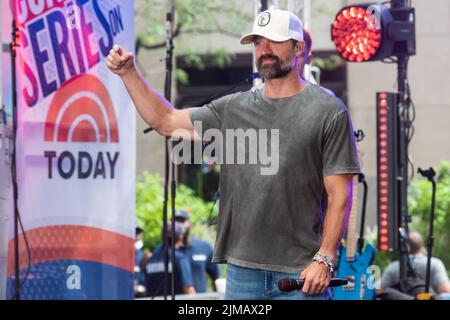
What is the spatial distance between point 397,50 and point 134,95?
4.96 meters

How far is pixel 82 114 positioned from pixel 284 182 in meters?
2.31

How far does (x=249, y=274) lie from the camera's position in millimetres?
4594

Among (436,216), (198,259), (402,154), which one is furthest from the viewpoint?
(436,216)

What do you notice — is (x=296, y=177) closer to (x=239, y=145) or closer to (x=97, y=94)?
(x=239, y=145)

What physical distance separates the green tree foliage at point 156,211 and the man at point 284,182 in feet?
31.0

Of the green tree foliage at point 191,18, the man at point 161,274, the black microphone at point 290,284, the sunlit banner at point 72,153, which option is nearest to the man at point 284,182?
the black microphone at point 290,284

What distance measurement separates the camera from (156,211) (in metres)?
15.1

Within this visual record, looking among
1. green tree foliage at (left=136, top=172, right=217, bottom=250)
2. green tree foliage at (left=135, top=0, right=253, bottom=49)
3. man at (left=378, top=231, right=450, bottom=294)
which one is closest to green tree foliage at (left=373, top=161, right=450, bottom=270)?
green tree foliage at (left=136, top=172, right=217, bottom=250)

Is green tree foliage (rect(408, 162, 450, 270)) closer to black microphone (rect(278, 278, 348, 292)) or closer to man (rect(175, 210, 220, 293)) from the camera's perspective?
man (rect(175, 210, 220, 293))

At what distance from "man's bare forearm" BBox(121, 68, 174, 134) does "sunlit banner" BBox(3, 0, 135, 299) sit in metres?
1.84

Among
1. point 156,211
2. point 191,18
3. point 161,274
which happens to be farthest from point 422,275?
point 191,18

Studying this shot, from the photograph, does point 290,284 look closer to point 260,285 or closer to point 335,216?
point 260,285

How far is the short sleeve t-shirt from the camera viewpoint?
4.57m
